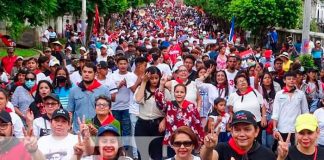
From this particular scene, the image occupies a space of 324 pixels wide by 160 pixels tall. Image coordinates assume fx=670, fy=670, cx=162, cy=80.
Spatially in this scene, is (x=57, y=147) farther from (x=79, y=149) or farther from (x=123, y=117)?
(x=123, y=117)

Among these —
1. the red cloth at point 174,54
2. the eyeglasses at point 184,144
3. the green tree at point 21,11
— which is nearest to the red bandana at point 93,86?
the eyeglasses at point 184,144

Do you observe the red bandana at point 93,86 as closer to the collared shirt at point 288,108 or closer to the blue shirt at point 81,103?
the blue shirt at point 81,103

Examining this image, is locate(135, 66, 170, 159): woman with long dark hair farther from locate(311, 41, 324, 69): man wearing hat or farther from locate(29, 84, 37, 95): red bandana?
locate(311, 41, 324, 69): man wearing hat

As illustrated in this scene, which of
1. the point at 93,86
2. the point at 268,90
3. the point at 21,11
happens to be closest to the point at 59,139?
the point at 93,86

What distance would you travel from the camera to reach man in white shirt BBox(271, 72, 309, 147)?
925 cm

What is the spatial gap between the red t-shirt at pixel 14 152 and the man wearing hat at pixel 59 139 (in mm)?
567

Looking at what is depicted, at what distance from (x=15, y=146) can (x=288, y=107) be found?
4.63m

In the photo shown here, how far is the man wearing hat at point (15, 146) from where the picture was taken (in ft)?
18.7

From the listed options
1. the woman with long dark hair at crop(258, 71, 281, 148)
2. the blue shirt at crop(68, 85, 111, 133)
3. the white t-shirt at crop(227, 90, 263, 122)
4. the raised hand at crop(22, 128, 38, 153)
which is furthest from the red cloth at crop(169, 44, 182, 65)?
the raised hand at crop(22, 128, 38, 153)

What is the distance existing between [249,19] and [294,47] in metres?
4.92

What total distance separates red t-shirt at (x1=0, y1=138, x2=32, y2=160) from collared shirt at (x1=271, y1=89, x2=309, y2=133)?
449 centimetres

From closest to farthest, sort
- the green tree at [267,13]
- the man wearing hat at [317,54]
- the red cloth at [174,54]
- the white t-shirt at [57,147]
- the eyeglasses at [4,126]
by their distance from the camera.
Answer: the eyeglasses at [4,126] → the white t-shirt at [57,147] → the red cloth at [174,54] → the man wearing hat at [317,54] → the green tree at [267,13]

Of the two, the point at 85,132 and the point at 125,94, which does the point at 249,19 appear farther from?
the point at 85,132

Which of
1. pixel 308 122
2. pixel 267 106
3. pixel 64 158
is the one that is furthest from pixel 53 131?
pixel 267 106
